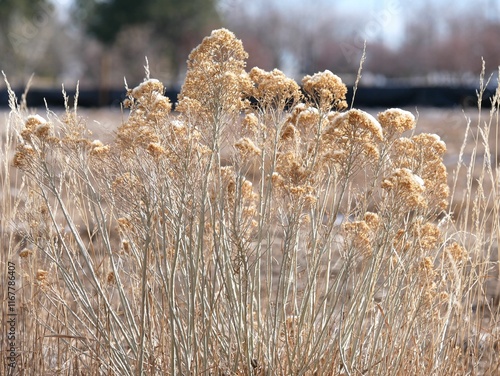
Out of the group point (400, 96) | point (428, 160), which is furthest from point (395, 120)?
point (400, 96)

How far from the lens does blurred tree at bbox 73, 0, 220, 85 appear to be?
3106cm

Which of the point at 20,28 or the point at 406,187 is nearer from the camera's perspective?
the point at 406,187

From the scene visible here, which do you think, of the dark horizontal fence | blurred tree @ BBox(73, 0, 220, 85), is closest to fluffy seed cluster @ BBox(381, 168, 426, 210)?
the dark horizontal fence

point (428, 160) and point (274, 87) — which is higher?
point (274, 87)

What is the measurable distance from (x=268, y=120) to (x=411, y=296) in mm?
605

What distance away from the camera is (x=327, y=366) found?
6.38 ft

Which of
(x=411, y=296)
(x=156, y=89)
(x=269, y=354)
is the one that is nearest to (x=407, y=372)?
(x=411, y=296)

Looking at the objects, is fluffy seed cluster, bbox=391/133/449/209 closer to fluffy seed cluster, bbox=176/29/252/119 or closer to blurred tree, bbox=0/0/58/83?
fluffy seed cluster, bbox=176/29/252/119

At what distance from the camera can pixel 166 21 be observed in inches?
1241

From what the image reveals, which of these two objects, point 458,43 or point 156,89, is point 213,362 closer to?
point 156,89

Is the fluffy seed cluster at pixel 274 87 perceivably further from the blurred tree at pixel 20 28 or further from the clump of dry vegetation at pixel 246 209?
the blurred tree at pixel 20 28

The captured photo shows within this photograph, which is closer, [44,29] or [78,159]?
[78,159]

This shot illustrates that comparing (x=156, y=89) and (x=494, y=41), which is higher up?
(x=494, y=41)

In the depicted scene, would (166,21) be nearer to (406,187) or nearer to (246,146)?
(246,146)
